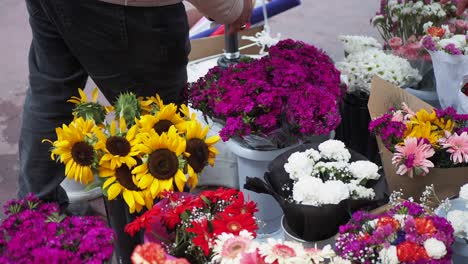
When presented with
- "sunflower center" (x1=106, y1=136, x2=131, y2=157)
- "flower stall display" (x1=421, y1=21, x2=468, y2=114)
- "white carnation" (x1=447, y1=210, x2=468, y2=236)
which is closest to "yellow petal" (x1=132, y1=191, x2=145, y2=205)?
"sunflower center" (x1=106, y1=136, x2=131, y2=157)

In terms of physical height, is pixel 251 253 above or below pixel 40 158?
above

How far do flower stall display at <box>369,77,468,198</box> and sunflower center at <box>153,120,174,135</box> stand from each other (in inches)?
24.1

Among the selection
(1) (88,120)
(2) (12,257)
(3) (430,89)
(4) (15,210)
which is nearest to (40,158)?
(1) (88,120)

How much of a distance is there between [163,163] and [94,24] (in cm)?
55

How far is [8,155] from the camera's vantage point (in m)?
3.06

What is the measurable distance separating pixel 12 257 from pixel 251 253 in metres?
0.45

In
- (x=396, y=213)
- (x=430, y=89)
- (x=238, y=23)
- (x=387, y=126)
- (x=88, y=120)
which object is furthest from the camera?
(x=430, y=89)

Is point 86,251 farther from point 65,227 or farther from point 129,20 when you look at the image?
point 129,20

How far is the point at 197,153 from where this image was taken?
56.1 inches

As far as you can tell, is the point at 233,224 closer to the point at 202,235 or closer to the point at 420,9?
the point at 202,235

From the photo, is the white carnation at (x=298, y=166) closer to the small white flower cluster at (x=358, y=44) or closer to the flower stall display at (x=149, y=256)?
the flower stall display at (x=149, y=256)

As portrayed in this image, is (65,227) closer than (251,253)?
No

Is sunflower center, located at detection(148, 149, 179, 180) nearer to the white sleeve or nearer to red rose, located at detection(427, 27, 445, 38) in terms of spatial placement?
the white sleeve

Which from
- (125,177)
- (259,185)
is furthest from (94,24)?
(259,185)
